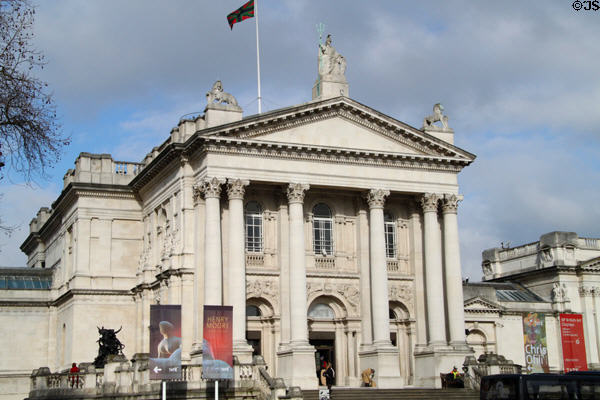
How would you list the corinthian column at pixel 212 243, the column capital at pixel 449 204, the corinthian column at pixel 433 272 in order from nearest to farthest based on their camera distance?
the corinthian column at pixel 212 243, the corinthian column at pixel 433 272, the column capital at pixel 449 204

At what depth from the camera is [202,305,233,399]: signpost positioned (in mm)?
29781

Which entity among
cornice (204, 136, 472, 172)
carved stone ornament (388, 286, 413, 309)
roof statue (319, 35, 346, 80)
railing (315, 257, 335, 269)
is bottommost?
carved stone ornament (388, 286, 413, 309)

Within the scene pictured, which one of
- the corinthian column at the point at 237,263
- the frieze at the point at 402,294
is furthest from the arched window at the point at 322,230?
the corinthian column at the point at 237,263

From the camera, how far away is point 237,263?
3981cm

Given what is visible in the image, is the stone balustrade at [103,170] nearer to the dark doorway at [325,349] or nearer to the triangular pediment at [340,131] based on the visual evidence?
the triangular pediment at [340,131]

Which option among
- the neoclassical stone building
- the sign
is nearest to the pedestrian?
the neoclassical stone building

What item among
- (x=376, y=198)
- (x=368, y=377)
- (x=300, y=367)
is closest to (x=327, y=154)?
(x=376, y=198)

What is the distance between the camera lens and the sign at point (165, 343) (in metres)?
28.8

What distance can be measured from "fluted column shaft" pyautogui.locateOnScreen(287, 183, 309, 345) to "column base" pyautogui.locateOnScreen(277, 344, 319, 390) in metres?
0.43

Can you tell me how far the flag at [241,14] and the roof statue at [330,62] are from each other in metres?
4.06

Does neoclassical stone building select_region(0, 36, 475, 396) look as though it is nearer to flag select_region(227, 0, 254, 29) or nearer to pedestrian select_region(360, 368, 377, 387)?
pedestrian select_region(360, 368, 377, 387)

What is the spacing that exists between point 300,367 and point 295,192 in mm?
8342

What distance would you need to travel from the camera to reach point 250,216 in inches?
1710

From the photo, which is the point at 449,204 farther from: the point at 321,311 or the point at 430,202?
the point at 321,311
